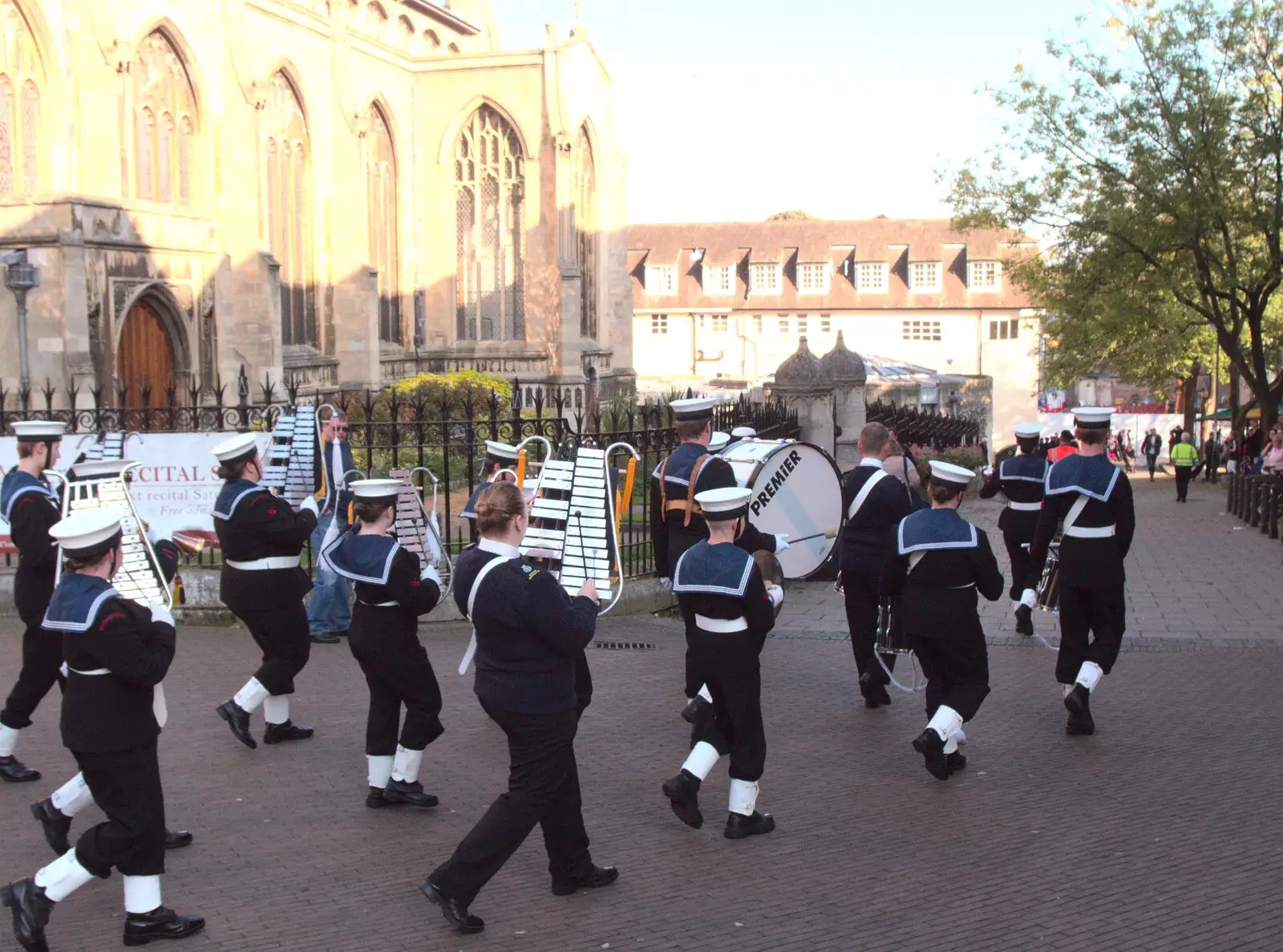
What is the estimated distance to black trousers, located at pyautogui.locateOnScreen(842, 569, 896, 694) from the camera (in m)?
8.55

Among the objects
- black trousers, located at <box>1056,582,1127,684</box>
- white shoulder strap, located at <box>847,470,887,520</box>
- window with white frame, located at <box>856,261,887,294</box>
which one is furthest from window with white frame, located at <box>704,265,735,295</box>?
black trousers, located at <box>1056,582,1127,684</box>

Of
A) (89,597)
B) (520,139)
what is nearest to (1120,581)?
(89,597)

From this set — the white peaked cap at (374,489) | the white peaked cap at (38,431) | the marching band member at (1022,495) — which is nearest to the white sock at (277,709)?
the white peaked cap at (374,489)

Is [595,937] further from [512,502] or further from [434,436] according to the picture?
[434,436]

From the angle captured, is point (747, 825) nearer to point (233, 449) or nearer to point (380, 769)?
point (380, 769)

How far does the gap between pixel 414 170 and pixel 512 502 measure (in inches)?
1272

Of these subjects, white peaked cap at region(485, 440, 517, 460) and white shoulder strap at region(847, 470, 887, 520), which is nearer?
white shoulder strap at region(847, 470, 887, 520)

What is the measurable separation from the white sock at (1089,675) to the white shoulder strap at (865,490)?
5.31ft

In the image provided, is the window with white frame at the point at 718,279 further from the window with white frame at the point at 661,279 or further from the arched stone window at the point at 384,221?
the arched stone window at the point at 384,221

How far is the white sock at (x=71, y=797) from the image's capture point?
5770 millimetres

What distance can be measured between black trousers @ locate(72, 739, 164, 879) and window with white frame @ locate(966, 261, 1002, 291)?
58867mm

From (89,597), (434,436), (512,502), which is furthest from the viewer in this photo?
(434,436)

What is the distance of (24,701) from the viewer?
7109 mm

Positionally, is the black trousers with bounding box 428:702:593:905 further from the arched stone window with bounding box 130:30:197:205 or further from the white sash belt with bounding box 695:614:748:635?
the arched stone window with bounding box 130:30:197:205
